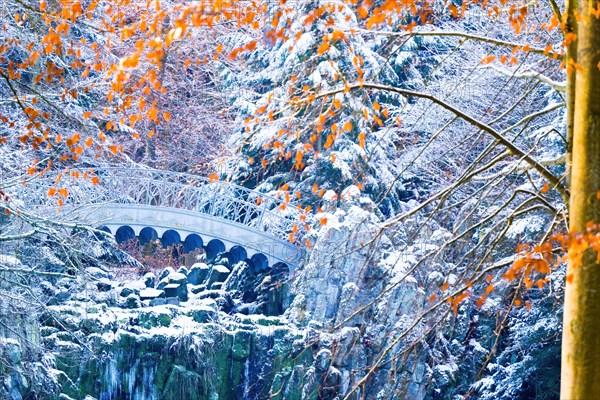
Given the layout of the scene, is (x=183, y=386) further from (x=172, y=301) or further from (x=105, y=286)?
(x=105, y=286)

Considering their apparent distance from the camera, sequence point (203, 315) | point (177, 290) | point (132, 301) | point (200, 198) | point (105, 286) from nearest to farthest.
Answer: point (203, 315) < point (132, 301) < point (105, 286) < point (177, 290) < point (200, 198)

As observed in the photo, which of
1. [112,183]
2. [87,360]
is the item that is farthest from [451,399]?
[112,183]

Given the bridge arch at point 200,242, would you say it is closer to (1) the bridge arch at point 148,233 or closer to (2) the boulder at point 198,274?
(1) the bridge arch at point 148,233

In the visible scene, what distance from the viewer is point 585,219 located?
5578mm

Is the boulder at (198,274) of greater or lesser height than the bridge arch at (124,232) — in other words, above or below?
below

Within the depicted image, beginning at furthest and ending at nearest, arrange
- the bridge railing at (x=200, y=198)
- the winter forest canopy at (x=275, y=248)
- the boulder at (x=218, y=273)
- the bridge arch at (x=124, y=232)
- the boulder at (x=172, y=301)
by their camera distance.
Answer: the boulder at (x=218, y=273) < the bridge arch at (x=124, y=232) < the bridge railing at (x=200, y=198) < the boulder at (x=172, y=301) < the winter forest canopy at (x=275, y=248)

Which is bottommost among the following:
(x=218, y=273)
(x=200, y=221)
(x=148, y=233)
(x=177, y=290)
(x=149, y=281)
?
(x=177, y=290)

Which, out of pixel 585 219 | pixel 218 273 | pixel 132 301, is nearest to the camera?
pixel 585 219

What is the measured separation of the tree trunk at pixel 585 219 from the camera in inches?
216

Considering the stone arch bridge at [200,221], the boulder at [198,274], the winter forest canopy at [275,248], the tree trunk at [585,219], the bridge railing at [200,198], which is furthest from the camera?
the boulder at [198,274]

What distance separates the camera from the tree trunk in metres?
5.49

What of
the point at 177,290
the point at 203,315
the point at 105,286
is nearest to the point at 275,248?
the point at 177,290

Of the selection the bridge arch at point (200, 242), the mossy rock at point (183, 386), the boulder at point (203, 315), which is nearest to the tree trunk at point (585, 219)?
the mossy rock at point (183, 386)

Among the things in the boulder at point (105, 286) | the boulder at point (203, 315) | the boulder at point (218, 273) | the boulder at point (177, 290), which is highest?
the boulder at point (218, 273)
